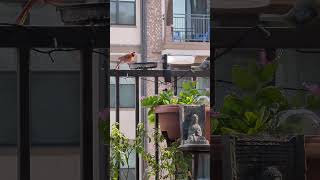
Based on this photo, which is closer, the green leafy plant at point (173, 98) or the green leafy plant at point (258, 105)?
the green leafy plant at point (258, 105)

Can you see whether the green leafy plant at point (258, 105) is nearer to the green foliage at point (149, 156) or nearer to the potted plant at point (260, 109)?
the potted plant at point (260, 109)

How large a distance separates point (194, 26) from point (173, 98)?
328 millimetres

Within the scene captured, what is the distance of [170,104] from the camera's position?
1.79 metres

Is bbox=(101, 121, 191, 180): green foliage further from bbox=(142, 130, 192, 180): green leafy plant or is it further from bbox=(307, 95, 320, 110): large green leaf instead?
bbox=(307, 95, 320, 110): large green leaf

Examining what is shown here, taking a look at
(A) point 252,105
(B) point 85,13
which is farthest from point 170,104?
(B) point 85,13

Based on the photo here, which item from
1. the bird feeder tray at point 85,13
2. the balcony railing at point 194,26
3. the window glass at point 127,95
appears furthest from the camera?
the window glass at point 127,95

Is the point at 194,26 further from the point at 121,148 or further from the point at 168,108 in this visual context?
the point at 121,148

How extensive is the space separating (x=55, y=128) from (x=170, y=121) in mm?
689

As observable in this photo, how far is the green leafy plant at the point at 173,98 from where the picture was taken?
1663 mm

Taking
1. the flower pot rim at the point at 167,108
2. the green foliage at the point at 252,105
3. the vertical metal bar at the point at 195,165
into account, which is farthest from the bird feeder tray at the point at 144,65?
the green foliage at the point at 252,105

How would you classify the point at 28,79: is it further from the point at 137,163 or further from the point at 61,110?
the point at 137,163

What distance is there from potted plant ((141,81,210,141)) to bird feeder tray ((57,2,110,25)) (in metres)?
0.62

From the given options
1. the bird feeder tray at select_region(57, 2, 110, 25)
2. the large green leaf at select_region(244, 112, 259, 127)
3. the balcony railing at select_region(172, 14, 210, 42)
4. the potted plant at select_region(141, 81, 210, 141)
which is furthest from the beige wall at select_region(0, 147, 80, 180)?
the potted plant at select_region(141, 81, 210, 141)

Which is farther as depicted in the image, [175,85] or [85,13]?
[175,85]
